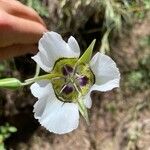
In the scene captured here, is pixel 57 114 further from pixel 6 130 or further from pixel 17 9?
pixel 6 130

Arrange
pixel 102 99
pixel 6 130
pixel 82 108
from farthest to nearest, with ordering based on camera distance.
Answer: pixel 102 99
pixel 6 130
pixel 82 108

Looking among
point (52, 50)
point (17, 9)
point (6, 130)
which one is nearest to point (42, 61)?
point (52, 50)

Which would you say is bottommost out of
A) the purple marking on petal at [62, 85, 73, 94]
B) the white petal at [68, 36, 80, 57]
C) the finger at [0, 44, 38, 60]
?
the finger at [0, 44, 38, 60]

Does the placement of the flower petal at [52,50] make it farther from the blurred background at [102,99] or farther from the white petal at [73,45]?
the blurred background at [102,99]

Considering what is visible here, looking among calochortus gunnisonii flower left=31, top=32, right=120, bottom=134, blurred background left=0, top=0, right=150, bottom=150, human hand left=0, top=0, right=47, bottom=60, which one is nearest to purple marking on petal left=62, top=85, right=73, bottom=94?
calochortus gunnisonii flower left=31, top=32, right=120, bottom=134

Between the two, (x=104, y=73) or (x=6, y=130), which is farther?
(x=6, y=130)

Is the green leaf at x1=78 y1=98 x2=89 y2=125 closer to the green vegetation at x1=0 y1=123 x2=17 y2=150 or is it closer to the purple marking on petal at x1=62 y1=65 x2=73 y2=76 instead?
the purple marking on petal at x1=62 y1=65 x2=73 y2=76
